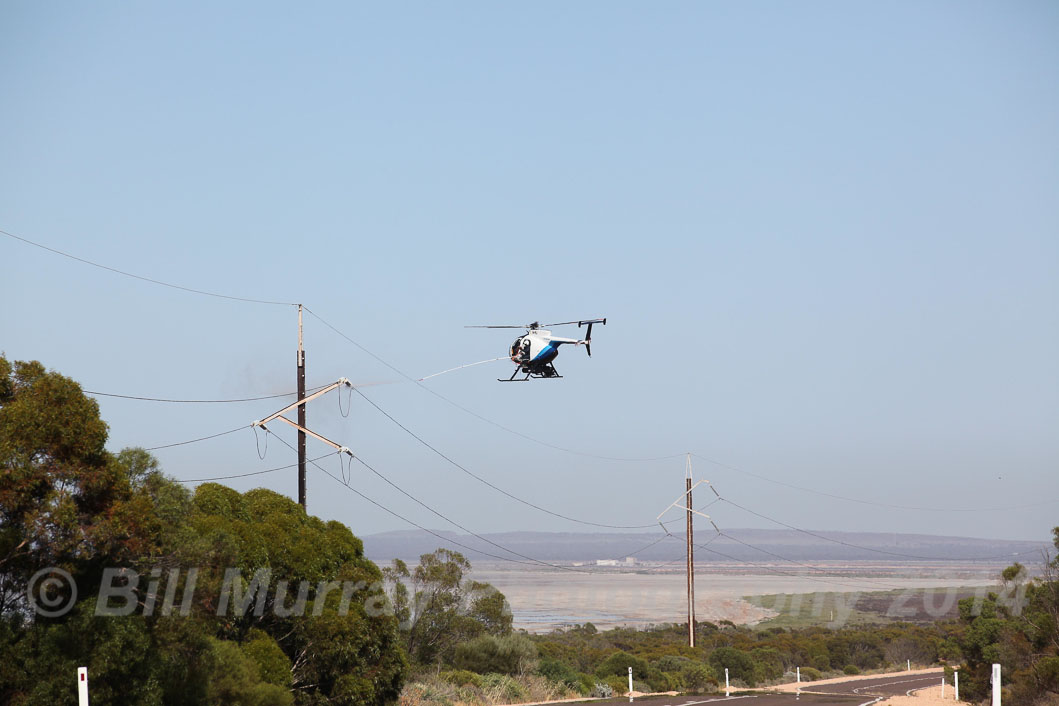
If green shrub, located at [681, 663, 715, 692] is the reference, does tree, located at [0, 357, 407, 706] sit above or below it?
above

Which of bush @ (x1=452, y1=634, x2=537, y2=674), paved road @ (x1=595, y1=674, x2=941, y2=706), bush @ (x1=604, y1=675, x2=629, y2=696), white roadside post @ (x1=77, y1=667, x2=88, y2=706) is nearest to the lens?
white roadside post @ (x1=77, y1=667, x2=88, y2=706)

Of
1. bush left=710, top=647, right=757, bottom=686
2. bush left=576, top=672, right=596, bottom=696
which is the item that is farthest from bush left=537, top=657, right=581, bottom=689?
bush left=710, top=647, right=757, bottom=686

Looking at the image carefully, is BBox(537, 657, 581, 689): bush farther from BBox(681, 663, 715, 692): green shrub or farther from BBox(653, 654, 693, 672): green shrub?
BBox(653, 654, 693, 672): green shrub

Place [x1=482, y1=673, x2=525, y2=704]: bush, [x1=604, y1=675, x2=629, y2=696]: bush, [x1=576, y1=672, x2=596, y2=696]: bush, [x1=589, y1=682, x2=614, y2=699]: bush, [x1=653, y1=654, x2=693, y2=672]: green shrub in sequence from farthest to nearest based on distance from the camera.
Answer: [x1=653, y1=654, x2=693, y2=672]: green shrub < [x1=604, y1=675, x2=629, y2=696]: bush < [x1=576, y1=672, x2=596, y2=696]: bush < [x1=589, y1=682, x2=614, y2=699]: bush < [x1=482, y1=673, x2=525, y2=704]: bush

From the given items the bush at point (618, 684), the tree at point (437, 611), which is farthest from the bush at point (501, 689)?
the bush at point (618, 684)

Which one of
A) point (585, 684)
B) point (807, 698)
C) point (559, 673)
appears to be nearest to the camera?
point (807, 698)

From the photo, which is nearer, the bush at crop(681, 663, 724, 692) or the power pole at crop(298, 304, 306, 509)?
the power pole at crop(298, 304, 306, 509)

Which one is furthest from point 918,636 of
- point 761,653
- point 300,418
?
point 300,418

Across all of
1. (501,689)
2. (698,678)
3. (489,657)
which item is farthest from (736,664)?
(501,689)

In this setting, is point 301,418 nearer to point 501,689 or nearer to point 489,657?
point 501,689

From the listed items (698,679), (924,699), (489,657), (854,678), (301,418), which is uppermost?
(301,418)

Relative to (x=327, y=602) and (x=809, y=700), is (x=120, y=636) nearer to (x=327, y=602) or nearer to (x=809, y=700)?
(x=327, y=602)
